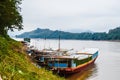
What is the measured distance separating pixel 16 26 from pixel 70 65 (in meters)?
9.31

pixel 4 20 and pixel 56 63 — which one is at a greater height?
pixel 4 20

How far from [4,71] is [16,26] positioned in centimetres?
2151

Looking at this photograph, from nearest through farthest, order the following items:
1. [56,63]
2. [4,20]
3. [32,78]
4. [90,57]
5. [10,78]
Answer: [10,78] < [32,78] < [4,20] < [56,63] < [90,57]

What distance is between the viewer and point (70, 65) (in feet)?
125

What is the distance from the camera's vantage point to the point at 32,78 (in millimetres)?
14484

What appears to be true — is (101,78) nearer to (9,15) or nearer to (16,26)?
(16,26)

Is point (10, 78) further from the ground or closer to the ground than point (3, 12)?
closer to the ground

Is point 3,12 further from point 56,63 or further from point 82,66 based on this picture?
point 82,66

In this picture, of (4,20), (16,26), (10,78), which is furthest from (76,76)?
(10,78)

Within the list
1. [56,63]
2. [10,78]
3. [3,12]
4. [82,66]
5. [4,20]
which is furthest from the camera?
[82,66]

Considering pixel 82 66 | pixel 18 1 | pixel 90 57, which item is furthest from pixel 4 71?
pixel 90 57

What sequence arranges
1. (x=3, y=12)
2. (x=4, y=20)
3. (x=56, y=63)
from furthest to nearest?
(x=56, y=63) < (x=4, y=20) < (x=3, y=12)

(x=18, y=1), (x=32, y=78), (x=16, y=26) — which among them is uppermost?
(x=18, y=1)

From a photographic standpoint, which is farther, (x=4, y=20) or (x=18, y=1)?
(x=18, y=1)
